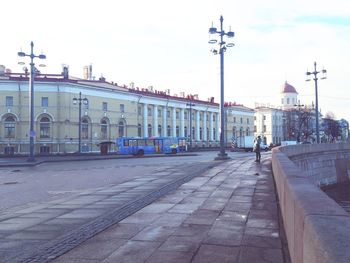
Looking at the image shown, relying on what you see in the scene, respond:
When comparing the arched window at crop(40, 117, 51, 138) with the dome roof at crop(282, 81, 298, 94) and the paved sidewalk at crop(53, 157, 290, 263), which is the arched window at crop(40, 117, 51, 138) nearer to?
the paved sidewalk at crop(53, 157, 290, 263)

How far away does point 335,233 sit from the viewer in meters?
2.86

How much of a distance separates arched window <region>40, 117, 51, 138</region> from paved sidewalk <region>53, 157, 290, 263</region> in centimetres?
5561

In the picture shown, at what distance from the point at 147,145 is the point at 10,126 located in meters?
21.8

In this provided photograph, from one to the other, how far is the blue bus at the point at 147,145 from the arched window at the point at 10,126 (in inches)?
693

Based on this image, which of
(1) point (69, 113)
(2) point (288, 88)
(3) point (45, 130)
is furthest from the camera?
(2) point (288, 88)

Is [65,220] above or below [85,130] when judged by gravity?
below

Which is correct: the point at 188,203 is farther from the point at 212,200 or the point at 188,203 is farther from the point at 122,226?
the point at 122,226

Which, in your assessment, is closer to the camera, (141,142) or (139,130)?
(141,142)

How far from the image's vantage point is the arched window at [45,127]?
6319 centimetres

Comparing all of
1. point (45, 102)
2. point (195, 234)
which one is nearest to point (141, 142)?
point (45, 102)

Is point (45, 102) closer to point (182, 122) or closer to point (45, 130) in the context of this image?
point (45, 130)

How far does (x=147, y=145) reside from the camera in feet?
183

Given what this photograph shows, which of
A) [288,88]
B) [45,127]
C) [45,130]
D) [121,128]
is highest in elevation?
[288,88]

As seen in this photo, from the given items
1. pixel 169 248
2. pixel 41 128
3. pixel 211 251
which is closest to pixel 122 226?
pixel 169 248
